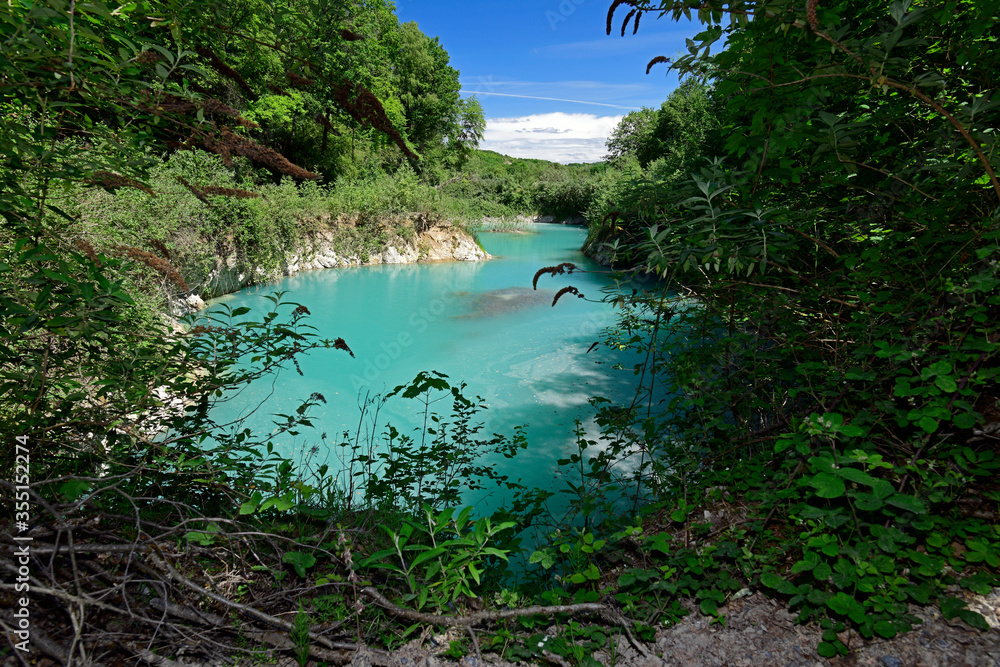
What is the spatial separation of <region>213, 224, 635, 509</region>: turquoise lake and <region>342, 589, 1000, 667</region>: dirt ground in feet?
5.92

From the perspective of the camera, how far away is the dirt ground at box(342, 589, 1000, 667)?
1410 millimetres

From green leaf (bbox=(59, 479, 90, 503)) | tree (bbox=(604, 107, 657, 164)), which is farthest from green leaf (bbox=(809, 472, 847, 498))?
tree (bbox=(604, 107, 657, 164))

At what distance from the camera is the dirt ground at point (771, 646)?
141cm

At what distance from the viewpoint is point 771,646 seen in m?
1.59

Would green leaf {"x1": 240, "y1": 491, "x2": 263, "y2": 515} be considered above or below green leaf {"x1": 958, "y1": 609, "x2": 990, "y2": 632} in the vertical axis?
above

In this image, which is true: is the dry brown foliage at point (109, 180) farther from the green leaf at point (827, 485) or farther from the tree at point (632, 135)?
the tree at point (632, 135)

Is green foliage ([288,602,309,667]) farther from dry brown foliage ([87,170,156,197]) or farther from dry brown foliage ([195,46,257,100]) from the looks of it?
dry brown foliage ([195,46,257,100])

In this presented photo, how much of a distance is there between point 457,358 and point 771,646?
803 centimetres

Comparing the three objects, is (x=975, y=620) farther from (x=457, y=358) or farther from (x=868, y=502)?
(x=457, y=358)

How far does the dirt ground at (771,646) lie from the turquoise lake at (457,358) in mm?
1804

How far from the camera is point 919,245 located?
6.76 feet

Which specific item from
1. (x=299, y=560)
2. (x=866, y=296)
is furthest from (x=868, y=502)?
(x=299, y=560)

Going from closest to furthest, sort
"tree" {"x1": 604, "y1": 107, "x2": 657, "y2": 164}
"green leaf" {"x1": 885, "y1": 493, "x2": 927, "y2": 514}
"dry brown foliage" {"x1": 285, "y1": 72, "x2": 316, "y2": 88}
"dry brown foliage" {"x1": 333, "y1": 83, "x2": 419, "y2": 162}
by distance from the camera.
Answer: "dry brown foliage" {"x1": 285, "y1": 72, "x2": 316, "y2": 88}
"dry brown foliage" {"x1": 333, "y1": 83, "x2": 419, "y2": 162}
"green leaf" {"x1": 885, "y1": 493, "x2": 927, "y2": 514}
"tree" {"x1": 604, "y1": 107, "x2": 657, "y2": 164}

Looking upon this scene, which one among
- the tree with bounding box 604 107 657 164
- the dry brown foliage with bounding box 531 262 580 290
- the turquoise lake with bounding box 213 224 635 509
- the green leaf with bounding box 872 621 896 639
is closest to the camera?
the green leaf with bounding box 872 621 896 639
